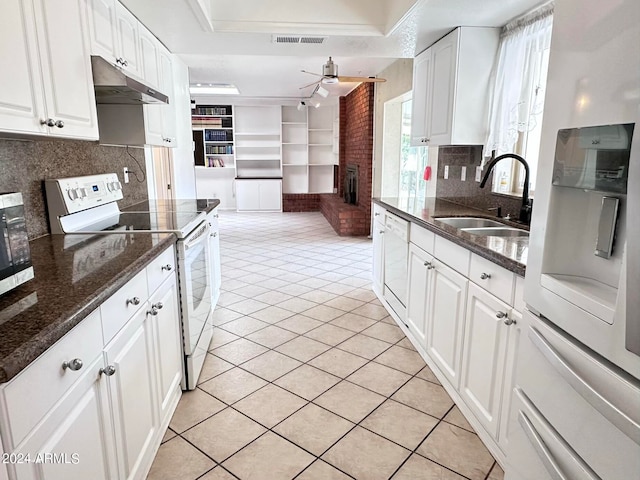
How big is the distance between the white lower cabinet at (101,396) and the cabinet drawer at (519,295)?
1.42 m

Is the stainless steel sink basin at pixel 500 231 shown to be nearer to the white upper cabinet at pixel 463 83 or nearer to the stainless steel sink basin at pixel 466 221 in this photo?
the stainless steel sink basin at pixel 466 221

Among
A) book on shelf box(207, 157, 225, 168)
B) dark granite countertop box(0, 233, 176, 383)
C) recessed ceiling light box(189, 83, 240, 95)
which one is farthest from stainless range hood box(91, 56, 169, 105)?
book on shelf box(207, 157, 225, 168)

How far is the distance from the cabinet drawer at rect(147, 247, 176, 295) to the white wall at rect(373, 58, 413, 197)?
353cm

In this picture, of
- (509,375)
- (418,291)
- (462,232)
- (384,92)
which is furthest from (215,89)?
(509,375)

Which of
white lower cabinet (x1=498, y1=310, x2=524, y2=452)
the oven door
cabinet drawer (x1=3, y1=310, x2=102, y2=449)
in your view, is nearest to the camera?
cabinet drawer (x1=3, y1=310, x2=102, y2=449)

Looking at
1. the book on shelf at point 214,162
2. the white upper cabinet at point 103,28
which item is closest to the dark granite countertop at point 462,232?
the white upper cabinet at point 103,28

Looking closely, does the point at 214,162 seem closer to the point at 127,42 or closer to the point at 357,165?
the point at 357,165

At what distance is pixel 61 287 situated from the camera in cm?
118

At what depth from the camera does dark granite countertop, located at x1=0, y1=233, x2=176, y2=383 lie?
85 centimetres

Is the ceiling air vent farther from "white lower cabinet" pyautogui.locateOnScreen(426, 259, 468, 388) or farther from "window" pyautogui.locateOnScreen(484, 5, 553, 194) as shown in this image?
"white lower cabinet" pyautogui.locateOnScreen(426, 259, 468, 388)

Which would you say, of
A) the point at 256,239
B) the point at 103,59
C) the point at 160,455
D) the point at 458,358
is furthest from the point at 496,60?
the point at 256,239

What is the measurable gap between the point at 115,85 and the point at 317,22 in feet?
5.45

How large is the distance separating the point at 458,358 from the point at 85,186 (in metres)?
2.20

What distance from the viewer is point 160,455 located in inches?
69.7
